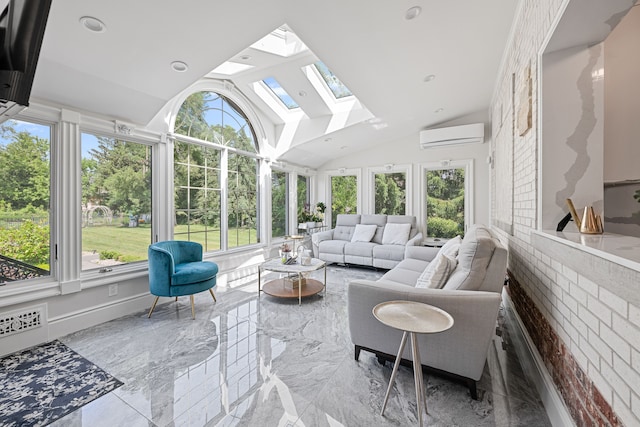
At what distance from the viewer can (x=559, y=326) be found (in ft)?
4.96

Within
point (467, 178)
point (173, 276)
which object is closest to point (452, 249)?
point (173, 276)

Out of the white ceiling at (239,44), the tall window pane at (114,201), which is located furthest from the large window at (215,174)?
the white ceiling at (239,44)

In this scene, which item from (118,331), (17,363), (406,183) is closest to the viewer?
(17,363)

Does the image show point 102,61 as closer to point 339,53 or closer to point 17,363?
point 339,53

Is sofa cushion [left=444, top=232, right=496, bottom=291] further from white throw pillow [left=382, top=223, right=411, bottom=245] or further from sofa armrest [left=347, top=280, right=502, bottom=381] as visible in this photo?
white throw pillow [left=382, top=223, right=411, bottom=245]

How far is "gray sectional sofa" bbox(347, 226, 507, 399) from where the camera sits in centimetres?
161

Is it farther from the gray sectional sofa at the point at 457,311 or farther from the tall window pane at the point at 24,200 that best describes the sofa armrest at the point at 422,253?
the tall window pane at the point at 24,200

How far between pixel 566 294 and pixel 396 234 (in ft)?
12.6

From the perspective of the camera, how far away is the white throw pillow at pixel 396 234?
5.17 meters

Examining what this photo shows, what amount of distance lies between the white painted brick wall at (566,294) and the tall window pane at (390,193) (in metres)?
3.28

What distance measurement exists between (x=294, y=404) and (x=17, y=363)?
7.48 ft

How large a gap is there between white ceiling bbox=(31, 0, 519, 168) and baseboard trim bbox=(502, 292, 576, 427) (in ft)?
9.05

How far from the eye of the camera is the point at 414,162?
5.84 metres

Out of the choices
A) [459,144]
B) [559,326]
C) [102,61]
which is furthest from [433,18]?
[459,144]
